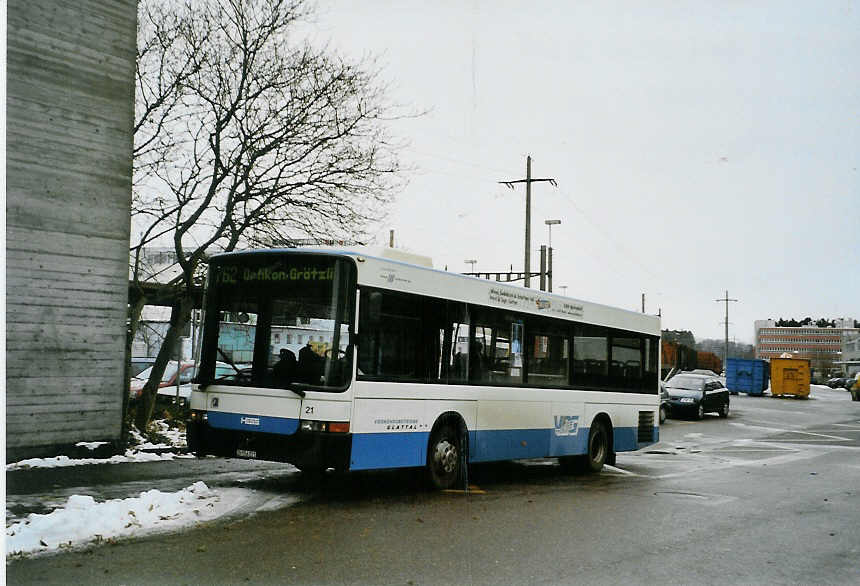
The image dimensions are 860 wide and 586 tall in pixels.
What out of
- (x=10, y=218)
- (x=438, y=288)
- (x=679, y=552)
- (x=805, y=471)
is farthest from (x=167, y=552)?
(x=805, y=471)

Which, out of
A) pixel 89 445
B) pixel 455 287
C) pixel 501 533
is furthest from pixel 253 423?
pixel 89 445

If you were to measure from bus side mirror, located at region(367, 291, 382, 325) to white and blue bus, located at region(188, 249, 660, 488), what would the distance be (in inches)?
0.7

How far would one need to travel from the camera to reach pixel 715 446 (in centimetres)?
2098

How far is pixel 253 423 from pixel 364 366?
1.37 m

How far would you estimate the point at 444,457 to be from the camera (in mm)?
11109

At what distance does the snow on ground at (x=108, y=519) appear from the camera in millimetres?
7129

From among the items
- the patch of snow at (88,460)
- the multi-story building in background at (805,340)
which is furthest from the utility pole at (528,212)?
the multi-story building in background at (805,340)

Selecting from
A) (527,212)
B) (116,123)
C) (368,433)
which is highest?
(527,212)

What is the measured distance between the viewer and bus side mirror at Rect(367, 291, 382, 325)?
986 cm

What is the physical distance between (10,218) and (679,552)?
9439 millimetres

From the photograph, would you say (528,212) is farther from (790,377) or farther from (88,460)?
(790,377)

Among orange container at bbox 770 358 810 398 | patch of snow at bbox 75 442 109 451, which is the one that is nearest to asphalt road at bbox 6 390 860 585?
patch of snow at bbox 75 442 109 451

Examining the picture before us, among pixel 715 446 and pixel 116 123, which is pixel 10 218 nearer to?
pixel 116 123

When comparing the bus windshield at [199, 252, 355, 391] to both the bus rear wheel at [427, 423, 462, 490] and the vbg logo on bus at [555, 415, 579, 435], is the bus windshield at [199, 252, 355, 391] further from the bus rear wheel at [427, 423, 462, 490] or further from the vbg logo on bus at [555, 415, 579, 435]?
the vbg logo on bus at [555, 415, 579, 435]
